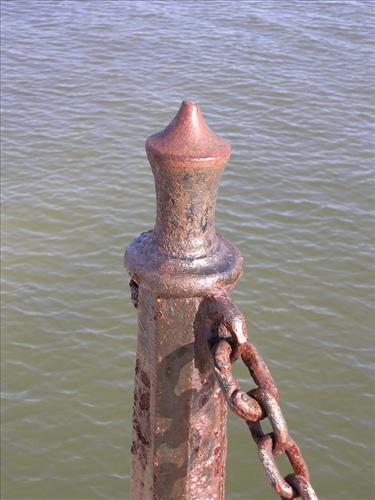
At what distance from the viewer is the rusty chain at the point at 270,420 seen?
1762 mm

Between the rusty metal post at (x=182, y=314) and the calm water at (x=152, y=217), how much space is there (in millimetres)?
5238

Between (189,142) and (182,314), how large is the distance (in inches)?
17.2

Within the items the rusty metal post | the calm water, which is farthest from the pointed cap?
the calm water

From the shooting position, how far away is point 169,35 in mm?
16109

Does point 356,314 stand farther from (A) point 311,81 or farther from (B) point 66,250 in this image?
(A) point 311,81

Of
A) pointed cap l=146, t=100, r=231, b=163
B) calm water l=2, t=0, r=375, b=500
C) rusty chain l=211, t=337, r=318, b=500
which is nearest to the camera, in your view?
rusty chain l=211, t=337, r=318, b=500

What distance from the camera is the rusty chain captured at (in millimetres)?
1762

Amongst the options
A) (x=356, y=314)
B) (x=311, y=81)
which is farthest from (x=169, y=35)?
(x=356, y=314)

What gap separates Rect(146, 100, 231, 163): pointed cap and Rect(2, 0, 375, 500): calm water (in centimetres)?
579

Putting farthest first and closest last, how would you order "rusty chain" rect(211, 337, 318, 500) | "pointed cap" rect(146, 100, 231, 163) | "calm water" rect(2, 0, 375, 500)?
"calm water" rect(2, 0, 375, 500) → "pointed cap" rect(146, 100, 231, 163) → "rusty chain" rect(211, 337, 318, 500)

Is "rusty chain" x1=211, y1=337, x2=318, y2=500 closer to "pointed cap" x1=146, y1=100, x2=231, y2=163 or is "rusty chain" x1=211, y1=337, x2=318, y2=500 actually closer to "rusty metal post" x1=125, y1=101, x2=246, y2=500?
"rusty metal post" x1=125, y1=101, x2=246, y2=500

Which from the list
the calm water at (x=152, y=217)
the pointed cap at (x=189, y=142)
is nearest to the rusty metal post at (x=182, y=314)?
the pointed cap at (x=189, y=142)

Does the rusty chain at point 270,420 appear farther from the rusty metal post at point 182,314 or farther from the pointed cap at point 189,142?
the pointed cap at point 189,142

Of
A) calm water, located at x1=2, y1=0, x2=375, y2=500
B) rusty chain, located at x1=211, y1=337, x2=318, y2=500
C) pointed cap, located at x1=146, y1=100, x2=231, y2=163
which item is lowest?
calm water, located at x1=2, y1=0, x2=375, y2=500
